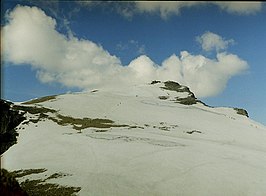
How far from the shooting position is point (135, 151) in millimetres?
59312

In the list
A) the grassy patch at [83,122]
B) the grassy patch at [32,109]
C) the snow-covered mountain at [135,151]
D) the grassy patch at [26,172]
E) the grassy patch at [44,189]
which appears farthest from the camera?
the grassy patch at [32,109]

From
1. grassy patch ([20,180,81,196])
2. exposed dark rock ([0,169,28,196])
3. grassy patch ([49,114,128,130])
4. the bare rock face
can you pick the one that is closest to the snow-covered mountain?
grassy patch ([49,114,128,130])

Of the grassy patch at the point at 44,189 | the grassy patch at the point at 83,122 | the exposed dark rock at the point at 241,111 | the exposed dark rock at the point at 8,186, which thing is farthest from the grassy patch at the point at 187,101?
the exposed dark rock at the point at 8,186

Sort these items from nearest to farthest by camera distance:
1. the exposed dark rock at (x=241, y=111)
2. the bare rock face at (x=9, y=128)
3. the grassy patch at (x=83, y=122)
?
1. the bare rock face at (x=9, y=128)
2. the grassy patch at (x=83, y=122)
3. the exposed dark rock at (x=241, y=111)

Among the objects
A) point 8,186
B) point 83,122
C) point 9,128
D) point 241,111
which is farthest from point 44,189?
point 241,111

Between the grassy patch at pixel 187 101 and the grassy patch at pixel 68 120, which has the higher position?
the grassy patch at pixel 187 101

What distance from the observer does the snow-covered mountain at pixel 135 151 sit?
44.2m

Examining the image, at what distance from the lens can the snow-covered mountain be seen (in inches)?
1740

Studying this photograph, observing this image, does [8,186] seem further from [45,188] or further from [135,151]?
[135,151]

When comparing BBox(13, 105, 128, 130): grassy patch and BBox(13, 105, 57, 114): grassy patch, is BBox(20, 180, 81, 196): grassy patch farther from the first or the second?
BBox(13, 105, 57, 114): grassy patch

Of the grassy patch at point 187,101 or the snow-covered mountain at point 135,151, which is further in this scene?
the grassy patch at point 187,101

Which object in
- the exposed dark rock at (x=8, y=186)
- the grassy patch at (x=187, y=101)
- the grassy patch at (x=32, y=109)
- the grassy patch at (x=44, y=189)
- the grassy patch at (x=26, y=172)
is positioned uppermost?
the grassy patch at (x=187, y=101)

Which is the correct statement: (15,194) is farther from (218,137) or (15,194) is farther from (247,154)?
(218,137)

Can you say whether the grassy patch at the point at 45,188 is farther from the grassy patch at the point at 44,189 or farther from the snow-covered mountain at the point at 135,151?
the snow-covered mountain at the point at 135,151
